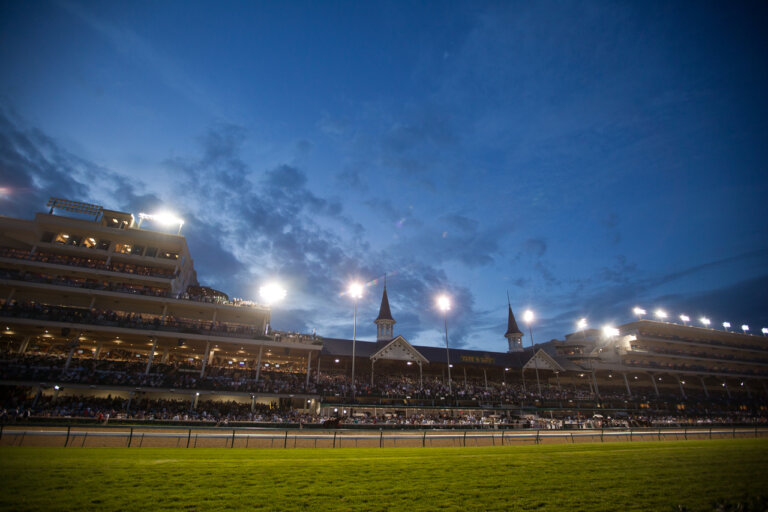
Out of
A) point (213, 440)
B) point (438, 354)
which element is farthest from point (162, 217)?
point (438, 354)

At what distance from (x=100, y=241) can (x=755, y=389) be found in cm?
12069

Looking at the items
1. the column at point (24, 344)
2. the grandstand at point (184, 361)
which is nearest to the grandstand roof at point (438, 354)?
the grandstand at point (184, 361)

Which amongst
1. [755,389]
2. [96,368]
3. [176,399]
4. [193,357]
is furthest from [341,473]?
[755,389]

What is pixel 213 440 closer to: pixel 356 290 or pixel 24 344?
pixel 356 290

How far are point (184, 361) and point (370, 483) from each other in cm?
4732

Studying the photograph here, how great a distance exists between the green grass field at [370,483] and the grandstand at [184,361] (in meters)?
21.8

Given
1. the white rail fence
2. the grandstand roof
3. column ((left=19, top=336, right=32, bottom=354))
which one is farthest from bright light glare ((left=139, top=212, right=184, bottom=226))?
the white rail fence

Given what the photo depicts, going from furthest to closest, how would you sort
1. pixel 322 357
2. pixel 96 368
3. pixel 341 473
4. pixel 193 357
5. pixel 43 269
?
pixel 193 357, pixel 322 357, pixel 43 269, pixel 96 368, pixel 341 473

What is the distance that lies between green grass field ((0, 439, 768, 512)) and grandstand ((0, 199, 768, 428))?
71.5 ft

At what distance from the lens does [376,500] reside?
7914 mm

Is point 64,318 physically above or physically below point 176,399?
above

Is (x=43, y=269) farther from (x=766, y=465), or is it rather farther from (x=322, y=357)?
(x=766, y=465)

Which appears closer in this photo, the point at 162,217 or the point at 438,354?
the point at 162,217

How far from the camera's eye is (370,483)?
9.35 m
